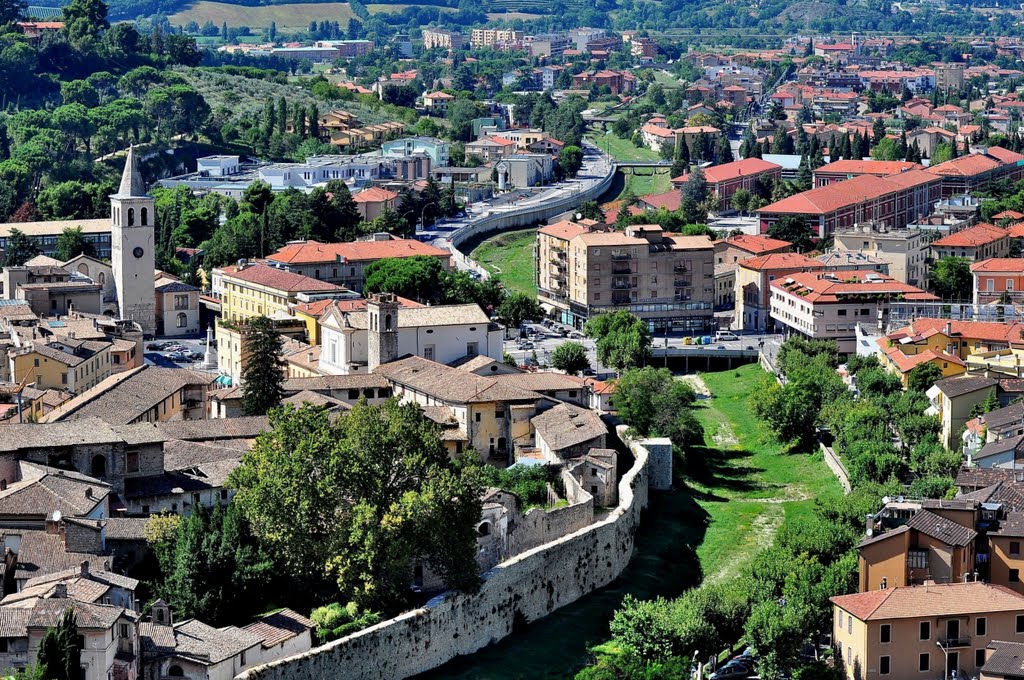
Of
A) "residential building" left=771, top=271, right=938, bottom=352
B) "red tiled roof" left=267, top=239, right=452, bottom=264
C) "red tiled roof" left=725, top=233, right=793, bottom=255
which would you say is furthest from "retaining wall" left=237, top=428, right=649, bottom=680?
"red tiled roof" left=725, top=233, right=793, bottom=255

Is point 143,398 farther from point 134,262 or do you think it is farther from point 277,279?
point 134,262

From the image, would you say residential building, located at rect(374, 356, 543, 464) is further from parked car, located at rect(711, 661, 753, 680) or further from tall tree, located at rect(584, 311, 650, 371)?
tall tree, located at rect(584, 311, 650, 371)

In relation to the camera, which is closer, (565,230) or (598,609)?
(598,609)

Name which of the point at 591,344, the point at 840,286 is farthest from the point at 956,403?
the point at 591,344

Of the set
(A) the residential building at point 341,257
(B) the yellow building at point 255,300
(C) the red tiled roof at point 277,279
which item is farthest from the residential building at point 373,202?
(C) the red tiled roof at point 277,279

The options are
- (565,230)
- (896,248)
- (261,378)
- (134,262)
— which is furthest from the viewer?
(565,230)
